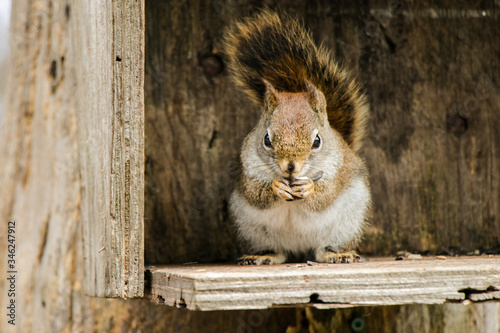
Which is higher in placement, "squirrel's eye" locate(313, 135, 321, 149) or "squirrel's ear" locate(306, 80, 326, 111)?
"squirrel's ear" locate(306, 80, 326, 111)

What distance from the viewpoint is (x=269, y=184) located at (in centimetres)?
214

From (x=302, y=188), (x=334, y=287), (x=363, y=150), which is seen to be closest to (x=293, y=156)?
(x=302, y=188)

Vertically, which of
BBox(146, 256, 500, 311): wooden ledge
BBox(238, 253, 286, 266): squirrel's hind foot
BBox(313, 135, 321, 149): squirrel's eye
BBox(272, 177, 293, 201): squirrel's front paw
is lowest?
BBox(146, 256, 500, 311): wooden ledge

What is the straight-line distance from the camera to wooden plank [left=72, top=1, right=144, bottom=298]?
1.75m

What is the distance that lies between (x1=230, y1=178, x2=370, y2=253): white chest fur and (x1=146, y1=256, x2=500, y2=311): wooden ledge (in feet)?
1.59

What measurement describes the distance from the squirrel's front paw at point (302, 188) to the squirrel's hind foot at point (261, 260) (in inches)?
10.5

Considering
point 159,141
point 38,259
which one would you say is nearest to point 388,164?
point 159,141

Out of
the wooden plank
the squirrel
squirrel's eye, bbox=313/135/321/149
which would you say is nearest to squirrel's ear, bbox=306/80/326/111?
the squirrel

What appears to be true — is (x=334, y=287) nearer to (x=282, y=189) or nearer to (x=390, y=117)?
(x=282, y=189)

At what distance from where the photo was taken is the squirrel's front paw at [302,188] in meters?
2.03

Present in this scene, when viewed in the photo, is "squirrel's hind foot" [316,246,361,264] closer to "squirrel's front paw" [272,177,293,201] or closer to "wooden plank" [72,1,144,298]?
"squirrel's front paw" [272,177,293,201]

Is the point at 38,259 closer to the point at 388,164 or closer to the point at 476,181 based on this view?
the point at 388,164

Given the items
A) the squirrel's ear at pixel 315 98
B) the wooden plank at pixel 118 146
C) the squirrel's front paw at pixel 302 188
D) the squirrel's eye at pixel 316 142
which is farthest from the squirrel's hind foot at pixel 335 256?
the wooden plank at pixel 118 146

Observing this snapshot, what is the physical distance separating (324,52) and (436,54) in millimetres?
506
